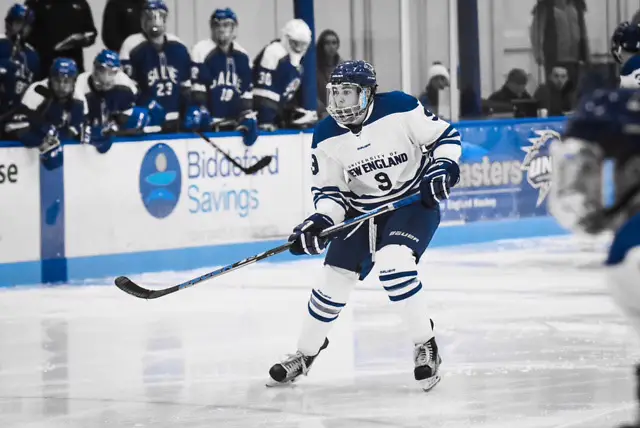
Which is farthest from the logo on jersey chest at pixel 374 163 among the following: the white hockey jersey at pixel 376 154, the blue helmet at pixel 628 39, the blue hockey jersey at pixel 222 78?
the blue hockey jersey at pixel 222 78

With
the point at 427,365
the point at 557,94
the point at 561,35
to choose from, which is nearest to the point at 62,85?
the point at 427,365

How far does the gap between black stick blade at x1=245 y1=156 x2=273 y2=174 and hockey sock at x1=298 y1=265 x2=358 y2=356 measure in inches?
143

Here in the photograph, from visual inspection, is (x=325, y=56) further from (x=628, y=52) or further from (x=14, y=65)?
(x=628, y=52)

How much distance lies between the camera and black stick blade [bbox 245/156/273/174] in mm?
8250

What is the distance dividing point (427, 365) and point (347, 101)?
86 centimetres

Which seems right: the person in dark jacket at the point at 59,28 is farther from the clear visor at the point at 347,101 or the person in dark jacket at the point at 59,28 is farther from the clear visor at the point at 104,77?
the clear visor at the point at 347,101

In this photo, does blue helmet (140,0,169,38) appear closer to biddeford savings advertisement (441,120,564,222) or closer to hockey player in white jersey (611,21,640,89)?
biddeford savings advertisement (441,120,564,222)

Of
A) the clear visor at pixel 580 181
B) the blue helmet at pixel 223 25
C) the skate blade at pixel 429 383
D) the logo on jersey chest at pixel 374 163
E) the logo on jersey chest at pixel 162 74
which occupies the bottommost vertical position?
the skate blade at pixel 429 383

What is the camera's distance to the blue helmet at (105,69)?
295 inches

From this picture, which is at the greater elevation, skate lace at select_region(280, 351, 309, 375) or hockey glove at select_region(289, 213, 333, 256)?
hockey glove at select_region(289, 213, 333, 256)

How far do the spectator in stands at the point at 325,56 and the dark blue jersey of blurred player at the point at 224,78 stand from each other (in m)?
0.88

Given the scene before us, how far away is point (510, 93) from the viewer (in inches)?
397

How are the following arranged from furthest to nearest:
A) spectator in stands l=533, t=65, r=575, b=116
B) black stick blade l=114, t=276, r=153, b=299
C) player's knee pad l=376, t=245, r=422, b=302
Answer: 1. spectator in stands l=533, t=65, r=575, b=116
2. black stick blade l=114, t=276, r=153, b=299
3. player's knee pad l=376, t=245, r=422, b=302

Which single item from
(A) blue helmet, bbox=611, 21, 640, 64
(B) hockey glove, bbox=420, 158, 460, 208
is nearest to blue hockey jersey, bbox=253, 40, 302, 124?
(A) blue helmet, bbox=611, 21, 640, 64
